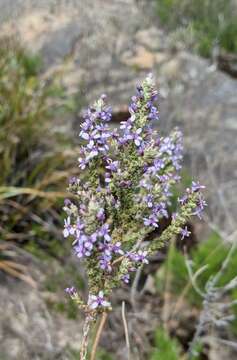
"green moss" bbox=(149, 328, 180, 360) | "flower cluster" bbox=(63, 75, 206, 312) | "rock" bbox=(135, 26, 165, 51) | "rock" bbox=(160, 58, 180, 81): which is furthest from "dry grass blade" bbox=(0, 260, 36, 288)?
"rock" bbox=(135, 26, 165, 51)

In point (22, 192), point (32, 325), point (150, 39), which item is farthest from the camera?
point (150, 39)

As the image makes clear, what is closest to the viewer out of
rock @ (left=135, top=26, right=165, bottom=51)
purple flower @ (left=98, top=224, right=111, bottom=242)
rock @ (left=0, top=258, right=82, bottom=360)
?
purple flower @ (left=98, top=224, right=111, bottom=242)

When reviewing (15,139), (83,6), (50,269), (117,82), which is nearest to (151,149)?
(50,269)

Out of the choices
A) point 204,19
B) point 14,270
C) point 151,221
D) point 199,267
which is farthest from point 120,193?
point 204,19

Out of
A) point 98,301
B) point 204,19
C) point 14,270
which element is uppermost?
point 204,19

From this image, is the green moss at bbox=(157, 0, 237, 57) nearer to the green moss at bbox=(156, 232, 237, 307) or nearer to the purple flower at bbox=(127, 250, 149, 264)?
the green moss at bbox=(156, 232, 237, 307)

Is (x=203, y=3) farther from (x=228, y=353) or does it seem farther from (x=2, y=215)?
(x=228, y=353)

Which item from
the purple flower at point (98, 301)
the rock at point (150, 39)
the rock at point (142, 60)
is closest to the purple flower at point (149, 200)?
the purple flower at point (98, 301)

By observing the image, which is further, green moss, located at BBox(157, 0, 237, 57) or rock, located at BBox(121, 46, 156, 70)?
green moss, located at BBox(157, 0, 237, 57)

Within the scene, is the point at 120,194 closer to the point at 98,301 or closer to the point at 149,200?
the point at 149,200
